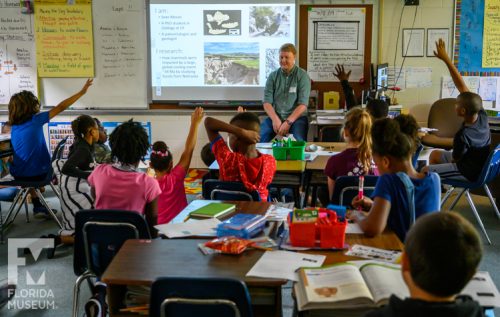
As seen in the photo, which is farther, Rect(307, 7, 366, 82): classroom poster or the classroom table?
Rect(307, 7, 366, 82): classroom poster

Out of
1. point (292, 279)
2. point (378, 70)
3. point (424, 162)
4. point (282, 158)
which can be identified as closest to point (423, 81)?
point (378, 70)

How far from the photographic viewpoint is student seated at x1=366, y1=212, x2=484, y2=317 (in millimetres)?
1197

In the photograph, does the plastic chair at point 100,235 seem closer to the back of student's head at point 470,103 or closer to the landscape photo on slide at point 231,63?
the back of student's head at point 470,103

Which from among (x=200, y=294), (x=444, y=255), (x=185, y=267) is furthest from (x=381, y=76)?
(x=444, y=255)

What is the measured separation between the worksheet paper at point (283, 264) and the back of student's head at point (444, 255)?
1.84ft

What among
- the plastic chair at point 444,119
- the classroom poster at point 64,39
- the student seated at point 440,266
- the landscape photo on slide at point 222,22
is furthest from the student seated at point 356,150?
the classroom poster at point 64,39

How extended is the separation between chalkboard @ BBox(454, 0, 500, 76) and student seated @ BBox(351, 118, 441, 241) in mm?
4430

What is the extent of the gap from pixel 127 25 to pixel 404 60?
3.15m

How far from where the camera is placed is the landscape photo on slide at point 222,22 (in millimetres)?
6340

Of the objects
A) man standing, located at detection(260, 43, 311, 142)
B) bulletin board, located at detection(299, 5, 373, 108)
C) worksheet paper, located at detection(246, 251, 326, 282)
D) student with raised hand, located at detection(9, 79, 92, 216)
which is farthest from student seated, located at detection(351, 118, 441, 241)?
bulletin board, located at detection(299, 5, 373, 108)

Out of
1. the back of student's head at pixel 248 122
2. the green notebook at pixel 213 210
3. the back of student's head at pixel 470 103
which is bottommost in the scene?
the green notebook at pixel 213 210

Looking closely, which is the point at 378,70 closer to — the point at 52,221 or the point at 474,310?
the point at 52,221

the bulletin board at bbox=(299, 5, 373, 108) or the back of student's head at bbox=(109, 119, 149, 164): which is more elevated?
the bulletin board at bbox=(299, 5, 373, 108)

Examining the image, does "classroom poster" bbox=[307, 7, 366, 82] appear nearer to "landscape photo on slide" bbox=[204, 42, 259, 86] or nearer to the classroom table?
"landscape photo on slide" bbox=[204, 42, 259, 86]
